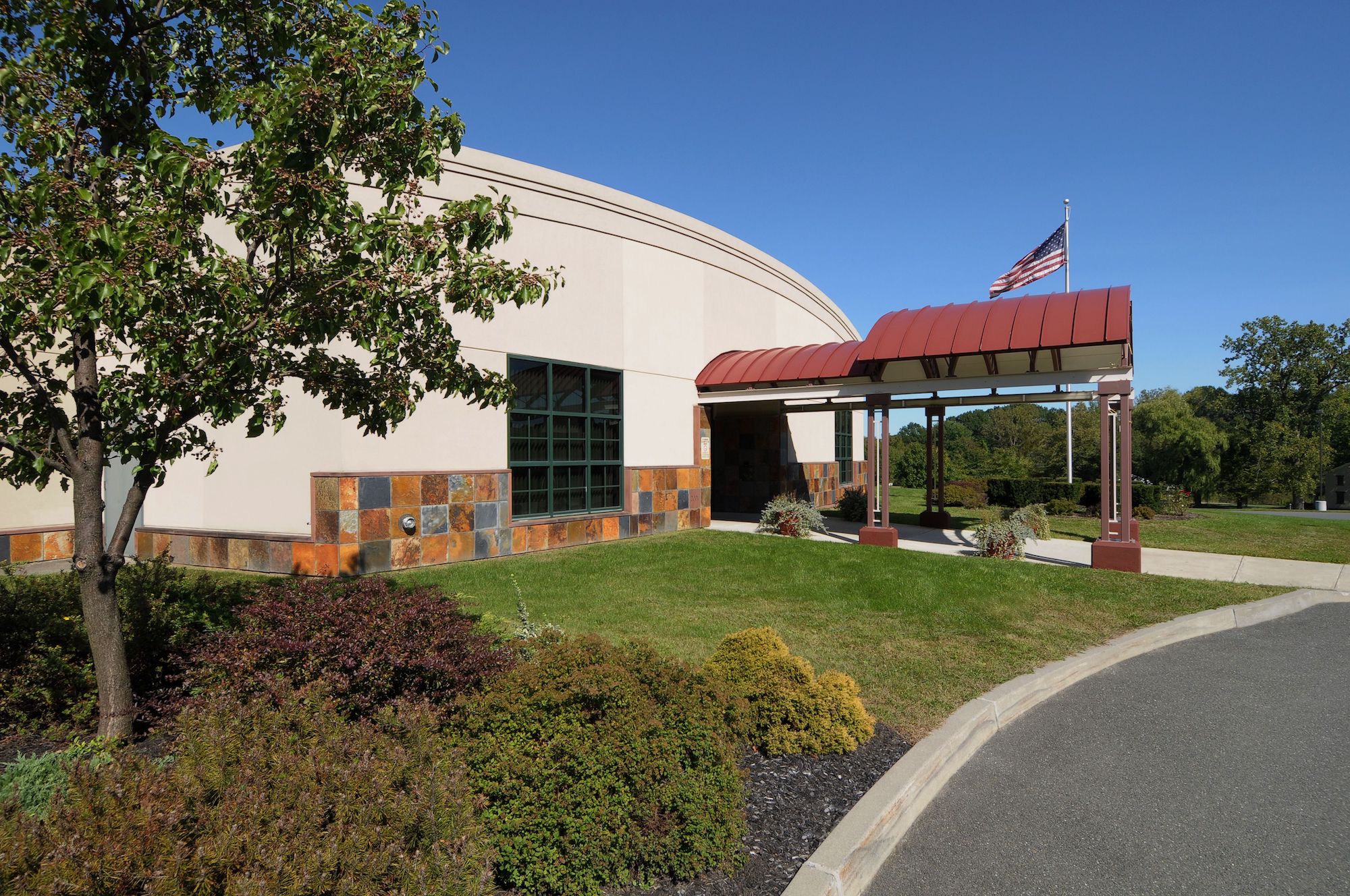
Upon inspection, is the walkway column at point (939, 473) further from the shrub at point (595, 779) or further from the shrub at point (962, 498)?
the shrub at point (595, 779)

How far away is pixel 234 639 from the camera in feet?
14.7

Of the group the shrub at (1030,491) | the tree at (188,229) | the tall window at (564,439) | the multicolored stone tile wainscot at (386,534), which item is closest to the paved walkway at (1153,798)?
the tree at (188,229)

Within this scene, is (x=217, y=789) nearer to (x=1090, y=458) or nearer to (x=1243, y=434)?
(x=1090, y=458)

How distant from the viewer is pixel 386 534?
11.1 metres

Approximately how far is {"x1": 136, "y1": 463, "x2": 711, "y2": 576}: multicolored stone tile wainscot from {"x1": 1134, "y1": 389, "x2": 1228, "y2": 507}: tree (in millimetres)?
34836

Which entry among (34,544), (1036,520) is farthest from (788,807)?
(1036,520)

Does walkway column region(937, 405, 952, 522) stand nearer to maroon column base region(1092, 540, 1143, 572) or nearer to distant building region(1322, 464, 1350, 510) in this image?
maroon column base region(1092, 540, 1143, 572)

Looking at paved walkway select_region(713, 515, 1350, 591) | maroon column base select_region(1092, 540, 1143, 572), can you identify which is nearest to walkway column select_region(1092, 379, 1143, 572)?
maroon column base select_region(1092, 540, 1143, 572)

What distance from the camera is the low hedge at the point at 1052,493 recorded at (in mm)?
22797

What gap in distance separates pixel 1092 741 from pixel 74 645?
24.8ft

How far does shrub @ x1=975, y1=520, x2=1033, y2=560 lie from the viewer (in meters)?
13.0

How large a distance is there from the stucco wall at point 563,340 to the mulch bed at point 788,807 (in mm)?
5570

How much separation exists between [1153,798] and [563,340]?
1135cm

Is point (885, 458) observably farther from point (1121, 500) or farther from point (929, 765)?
point (929, 765)
